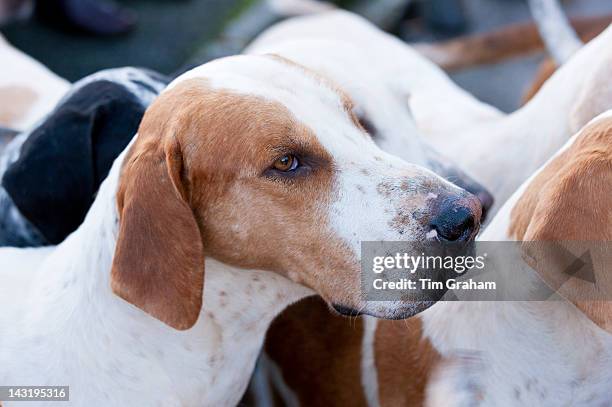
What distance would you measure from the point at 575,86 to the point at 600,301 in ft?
3.44

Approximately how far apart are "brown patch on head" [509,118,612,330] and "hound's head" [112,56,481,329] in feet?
0.52

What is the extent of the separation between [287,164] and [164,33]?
3.59m

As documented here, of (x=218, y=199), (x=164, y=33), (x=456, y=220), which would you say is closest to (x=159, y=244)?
(x=218, y=199)

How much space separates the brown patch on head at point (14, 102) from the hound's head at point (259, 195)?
5.10 feet

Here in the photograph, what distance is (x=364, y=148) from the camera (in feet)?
6.81

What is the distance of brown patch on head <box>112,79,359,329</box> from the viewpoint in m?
2.00

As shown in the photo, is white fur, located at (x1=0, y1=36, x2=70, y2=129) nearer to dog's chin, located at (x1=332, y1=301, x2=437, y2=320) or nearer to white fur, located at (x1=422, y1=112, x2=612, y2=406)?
dog's chin, located at (x1=332, y1=301, x2=437, y2=320)

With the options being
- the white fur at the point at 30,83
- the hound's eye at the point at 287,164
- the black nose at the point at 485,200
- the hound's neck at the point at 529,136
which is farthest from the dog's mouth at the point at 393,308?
the white fur at the point at 30,83

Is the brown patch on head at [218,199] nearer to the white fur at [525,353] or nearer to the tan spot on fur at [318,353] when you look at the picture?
the white fur at [525,353]

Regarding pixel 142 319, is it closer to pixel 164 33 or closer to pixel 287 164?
pixel 287 164

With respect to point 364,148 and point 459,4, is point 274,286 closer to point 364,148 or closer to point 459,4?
point 364,148

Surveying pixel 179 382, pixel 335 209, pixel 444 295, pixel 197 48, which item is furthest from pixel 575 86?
pixel 197 48

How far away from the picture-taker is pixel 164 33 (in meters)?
5.35

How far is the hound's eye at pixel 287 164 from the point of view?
200cm
